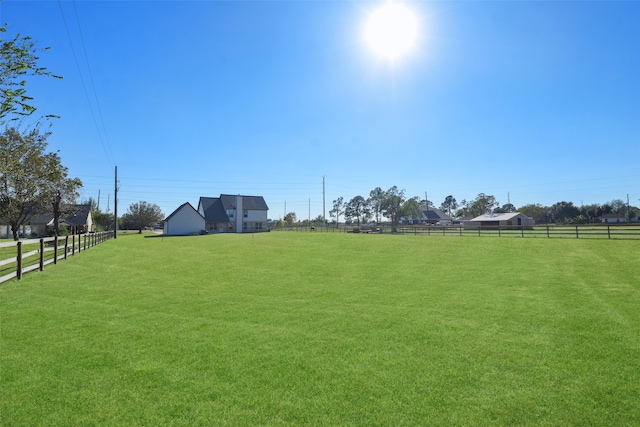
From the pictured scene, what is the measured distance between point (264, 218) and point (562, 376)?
68.6 meters

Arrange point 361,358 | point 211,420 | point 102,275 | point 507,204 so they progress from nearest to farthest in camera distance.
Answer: point 211,420 < point 361,358 < point 102,275 < point 507,204

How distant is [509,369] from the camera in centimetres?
420

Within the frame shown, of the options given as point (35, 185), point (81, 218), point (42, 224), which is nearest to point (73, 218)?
point (81, 218)

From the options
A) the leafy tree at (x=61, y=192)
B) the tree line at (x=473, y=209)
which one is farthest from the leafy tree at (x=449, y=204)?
the leafy tree at (x=61, y=192)

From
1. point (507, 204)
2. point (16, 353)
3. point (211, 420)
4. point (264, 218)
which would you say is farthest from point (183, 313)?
point (507, 204)

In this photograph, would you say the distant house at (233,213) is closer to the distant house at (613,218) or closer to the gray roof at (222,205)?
the gray roof at (222,205)

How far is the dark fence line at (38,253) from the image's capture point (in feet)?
31.8

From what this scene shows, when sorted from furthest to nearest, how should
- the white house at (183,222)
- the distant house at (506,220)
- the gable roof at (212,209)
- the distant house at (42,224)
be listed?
1. the distant house at (506,220)
2. the gable roof at (212,209)
3. the white house at (183,222)
4. the distant house at (42,224)

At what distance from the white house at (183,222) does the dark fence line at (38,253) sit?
2677 centimetres

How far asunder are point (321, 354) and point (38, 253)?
42.6 feet

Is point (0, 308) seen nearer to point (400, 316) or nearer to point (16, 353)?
point (16, 353)

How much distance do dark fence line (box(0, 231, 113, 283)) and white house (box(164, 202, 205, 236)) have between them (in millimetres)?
26767

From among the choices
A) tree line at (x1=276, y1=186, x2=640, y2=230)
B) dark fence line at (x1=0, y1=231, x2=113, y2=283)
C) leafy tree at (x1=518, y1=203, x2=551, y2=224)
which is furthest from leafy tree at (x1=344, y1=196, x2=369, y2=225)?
dark fence line at (x1=0, y1=231, x2=113, y2=283)

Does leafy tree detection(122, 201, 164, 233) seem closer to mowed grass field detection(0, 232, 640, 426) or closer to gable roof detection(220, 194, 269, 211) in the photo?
gable roof detection(220, 194, 269, 211)
